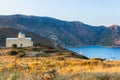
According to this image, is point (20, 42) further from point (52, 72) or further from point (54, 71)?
point (52, 72)

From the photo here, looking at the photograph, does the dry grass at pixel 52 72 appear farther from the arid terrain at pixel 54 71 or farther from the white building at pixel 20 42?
the white building at pixel 20 42

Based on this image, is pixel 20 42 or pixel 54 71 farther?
pixel 20 42

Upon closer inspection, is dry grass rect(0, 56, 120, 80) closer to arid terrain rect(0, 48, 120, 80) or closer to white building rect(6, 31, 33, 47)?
arid terrain rect(0, 48, 120, 80)

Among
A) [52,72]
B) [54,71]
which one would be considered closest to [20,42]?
[54,71]

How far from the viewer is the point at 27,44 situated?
2852 inches

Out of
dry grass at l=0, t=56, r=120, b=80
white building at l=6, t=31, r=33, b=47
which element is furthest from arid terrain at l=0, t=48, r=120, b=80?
white building at l=6, t=31, r=33, b=47

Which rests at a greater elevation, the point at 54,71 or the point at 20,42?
the point at 54,71

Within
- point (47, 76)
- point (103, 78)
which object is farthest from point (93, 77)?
point (47, 76)

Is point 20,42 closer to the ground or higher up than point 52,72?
closer to the ground

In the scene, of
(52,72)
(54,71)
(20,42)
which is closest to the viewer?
(52,72)

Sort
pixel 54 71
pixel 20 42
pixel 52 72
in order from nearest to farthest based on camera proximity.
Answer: pixel 52 72, pixel 54 71, pixel 20 42

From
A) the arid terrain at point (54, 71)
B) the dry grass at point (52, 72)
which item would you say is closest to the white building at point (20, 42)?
the arid terrain at point (54, 71)

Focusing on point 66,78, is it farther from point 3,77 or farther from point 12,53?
point 12,53

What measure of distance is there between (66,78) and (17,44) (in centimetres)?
6077
